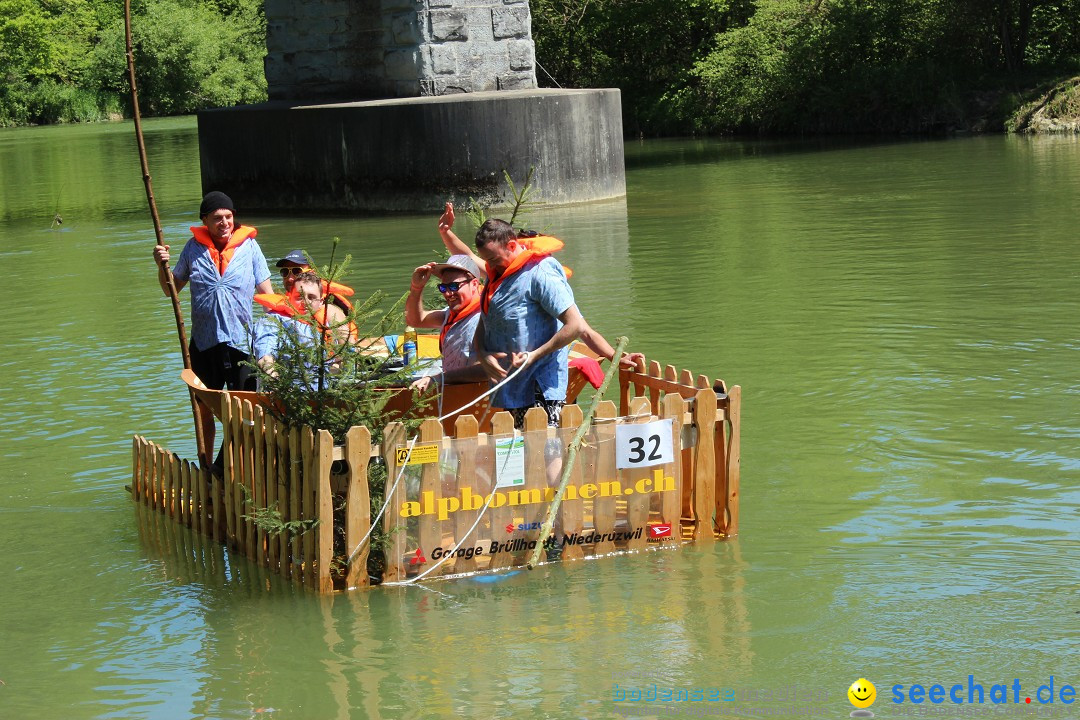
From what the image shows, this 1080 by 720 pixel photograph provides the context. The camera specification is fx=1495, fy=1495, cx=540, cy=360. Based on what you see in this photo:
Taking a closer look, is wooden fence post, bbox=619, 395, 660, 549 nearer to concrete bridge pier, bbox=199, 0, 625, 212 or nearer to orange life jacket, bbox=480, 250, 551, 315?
orange life jacket, bbox=480, 250, 551, 315

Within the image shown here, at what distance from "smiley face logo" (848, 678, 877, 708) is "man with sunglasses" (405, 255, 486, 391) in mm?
2915

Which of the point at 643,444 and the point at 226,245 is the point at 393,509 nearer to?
the point at 643,444

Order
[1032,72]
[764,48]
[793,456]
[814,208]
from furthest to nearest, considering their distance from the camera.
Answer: [764,48]
[1032,72]
[814,208]
[793,456]

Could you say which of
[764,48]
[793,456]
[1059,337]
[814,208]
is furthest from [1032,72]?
[793,456]

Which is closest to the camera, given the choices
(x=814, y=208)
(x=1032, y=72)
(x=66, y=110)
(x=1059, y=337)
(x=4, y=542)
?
(x=4, y=542)

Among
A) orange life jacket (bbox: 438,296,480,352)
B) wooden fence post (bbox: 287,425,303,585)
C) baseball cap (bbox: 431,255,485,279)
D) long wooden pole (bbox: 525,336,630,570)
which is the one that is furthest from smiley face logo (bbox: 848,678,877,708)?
baseball cap (bbox: 431,255,485,279)

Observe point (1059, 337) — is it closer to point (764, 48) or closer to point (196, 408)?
point (196, 408)

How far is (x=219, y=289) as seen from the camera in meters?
8.73

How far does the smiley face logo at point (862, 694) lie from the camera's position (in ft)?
18.4

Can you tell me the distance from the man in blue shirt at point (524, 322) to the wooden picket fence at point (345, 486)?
0.37 m

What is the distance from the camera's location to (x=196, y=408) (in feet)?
27.0

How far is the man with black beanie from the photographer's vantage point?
8.71 meters

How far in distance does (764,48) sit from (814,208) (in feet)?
84.4

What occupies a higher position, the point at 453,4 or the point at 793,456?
the point at 453,4
